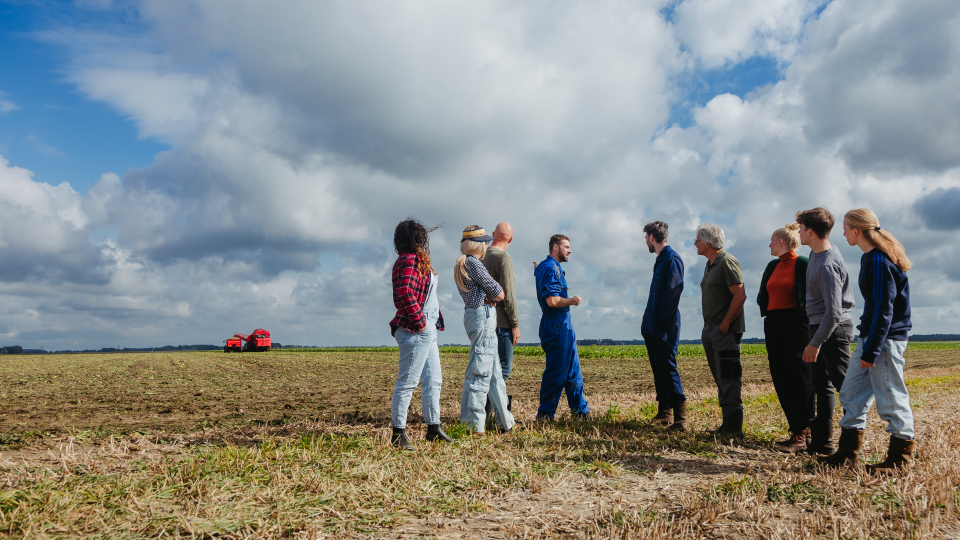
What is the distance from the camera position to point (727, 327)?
18.3 ft

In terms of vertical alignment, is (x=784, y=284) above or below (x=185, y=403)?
above

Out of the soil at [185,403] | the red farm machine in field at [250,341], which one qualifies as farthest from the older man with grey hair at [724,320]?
the red farm machine in field at [250,341]

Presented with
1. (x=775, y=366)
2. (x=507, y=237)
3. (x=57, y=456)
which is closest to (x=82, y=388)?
(x=57, y=456)

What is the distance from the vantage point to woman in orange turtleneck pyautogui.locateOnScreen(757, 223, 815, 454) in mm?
5035

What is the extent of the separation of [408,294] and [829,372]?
390cm

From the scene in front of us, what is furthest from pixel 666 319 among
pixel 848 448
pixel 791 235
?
pixel 848 448

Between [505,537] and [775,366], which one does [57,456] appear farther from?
[775,366]

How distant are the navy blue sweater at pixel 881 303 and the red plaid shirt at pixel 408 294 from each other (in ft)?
11.8

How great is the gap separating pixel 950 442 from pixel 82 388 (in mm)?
15920

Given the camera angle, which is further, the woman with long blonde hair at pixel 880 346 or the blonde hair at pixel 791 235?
the blonde hair at pixel 791 235

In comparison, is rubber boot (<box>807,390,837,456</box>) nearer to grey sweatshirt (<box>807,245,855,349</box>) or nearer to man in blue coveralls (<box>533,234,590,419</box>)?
grey sweatshirt (<box>807,245,855,349</box>)

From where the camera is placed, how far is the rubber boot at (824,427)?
185 inches

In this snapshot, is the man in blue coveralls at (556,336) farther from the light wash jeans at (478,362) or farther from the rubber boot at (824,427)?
the rubber boot at (824,427)

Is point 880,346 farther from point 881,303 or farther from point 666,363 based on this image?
point 666,363
